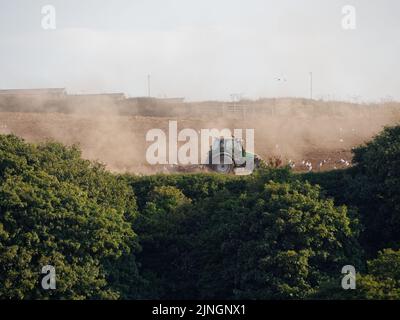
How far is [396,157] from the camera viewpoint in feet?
88.1

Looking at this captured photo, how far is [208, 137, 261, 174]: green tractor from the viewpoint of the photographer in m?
35.4

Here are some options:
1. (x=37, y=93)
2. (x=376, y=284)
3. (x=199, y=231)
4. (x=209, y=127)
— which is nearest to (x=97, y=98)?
(x=37, y=93)

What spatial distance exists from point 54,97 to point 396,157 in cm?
3269

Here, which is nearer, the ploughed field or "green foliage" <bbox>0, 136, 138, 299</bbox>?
"green foliage" <bbox>0, 136, 138, 299</bbox>

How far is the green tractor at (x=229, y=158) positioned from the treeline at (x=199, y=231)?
630 centimetres

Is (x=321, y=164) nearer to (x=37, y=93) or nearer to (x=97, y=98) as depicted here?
(x=97, y=98)

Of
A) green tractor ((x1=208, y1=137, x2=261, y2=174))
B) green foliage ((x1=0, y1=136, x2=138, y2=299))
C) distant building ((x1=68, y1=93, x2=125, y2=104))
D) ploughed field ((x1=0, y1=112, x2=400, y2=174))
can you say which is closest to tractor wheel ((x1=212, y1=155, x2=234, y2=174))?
green tractor ((x1=208, y1=137, x2=261, y2=174))

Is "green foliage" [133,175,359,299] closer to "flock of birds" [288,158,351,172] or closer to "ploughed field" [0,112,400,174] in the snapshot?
"flock of birds" [288,158,351,172]

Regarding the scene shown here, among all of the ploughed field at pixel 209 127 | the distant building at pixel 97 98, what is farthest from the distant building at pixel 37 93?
the ploughed field at pixel 209 127

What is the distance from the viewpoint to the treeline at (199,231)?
23.2 meters

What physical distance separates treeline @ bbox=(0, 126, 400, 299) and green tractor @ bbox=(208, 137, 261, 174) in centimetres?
630

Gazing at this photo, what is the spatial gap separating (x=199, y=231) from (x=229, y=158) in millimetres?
9160
